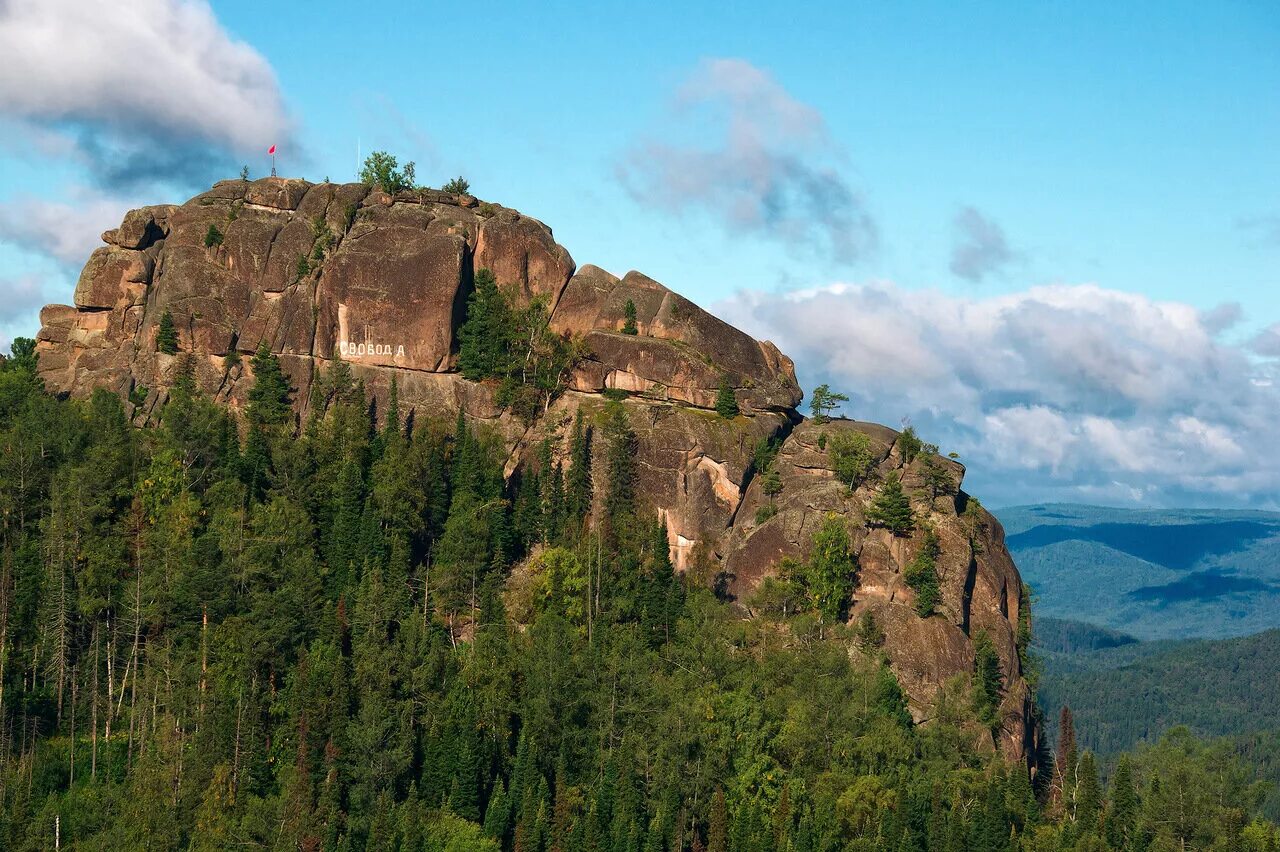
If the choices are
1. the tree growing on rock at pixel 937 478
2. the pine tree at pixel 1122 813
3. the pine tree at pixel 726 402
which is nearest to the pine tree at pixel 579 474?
the pine tree at pixel 726 402

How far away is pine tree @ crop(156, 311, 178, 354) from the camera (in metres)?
133

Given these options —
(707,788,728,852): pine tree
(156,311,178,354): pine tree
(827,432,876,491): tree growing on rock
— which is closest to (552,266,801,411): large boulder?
(827,432,876,491): tree growing on rock

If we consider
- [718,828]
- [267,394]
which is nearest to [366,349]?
[267,394]

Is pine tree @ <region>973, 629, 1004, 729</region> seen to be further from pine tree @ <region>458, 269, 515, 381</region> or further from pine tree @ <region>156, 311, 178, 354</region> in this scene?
pine tree @ <region>156, 311, 178, 354</region>

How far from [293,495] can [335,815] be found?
33.9 meters

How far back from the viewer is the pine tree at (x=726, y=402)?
442ft

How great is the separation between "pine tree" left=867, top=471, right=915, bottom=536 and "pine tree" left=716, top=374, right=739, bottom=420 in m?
16.1

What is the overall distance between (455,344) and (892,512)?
143ft

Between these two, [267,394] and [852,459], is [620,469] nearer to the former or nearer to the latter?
[852,459]

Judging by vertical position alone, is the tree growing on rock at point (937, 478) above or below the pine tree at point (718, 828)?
above

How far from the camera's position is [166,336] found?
133375 millimetres

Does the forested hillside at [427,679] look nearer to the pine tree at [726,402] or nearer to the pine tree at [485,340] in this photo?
the pine tree at [485,340]

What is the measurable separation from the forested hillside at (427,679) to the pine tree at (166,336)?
6190 millimetres

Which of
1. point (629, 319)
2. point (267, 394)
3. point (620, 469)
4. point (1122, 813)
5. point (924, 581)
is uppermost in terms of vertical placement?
point (629, 319)
